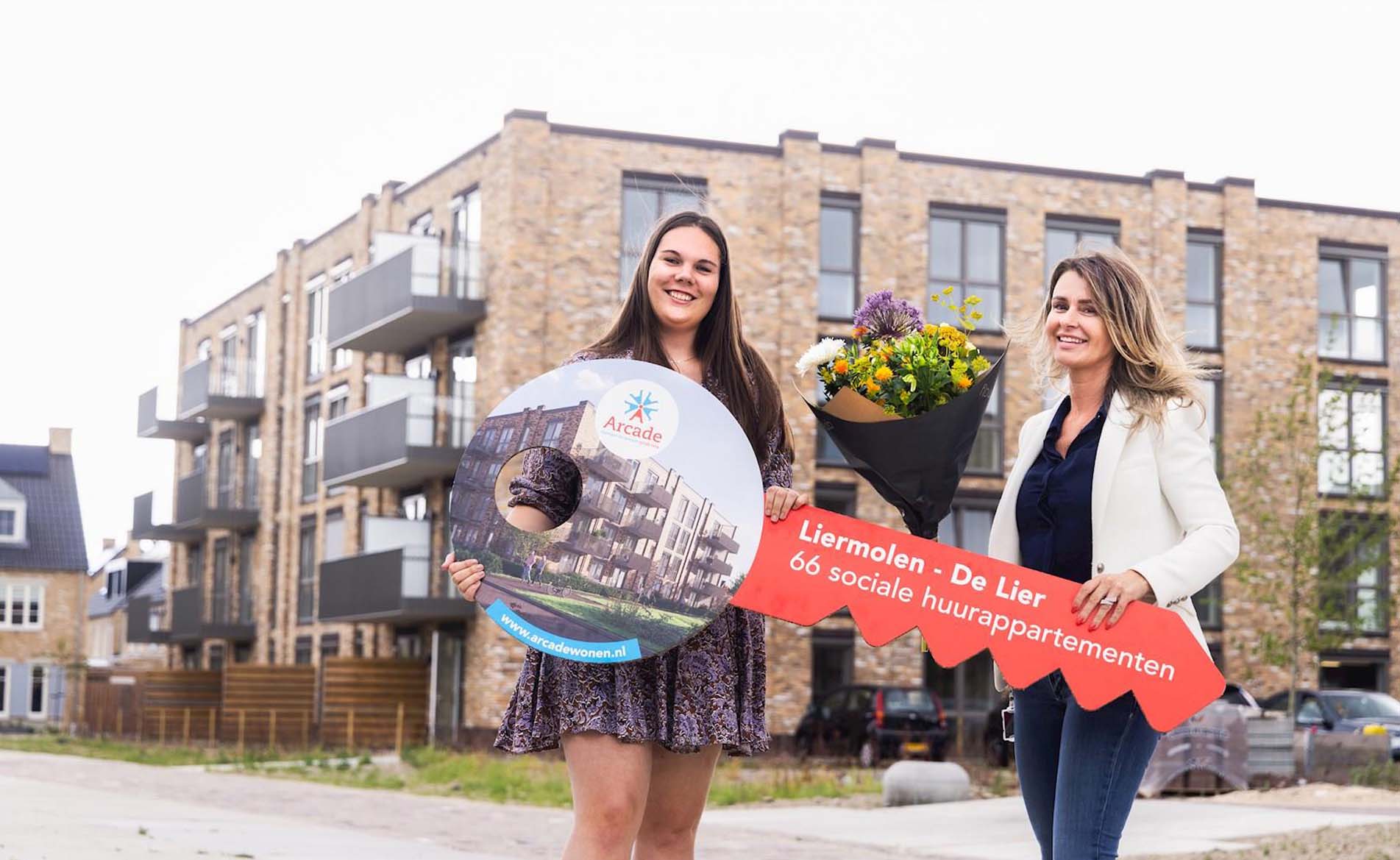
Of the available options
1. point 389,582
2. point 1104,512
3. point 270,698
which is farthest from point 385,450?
point 1104,512

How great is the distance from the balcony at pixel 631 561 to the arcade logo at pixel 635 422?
219 mm


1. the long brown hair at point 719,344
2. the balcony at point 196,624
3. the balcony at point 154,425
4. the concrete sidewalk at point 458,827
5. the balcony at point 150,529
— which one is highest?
the balcony at point 154,425

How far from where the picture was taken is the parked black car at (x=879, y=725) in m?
26.3

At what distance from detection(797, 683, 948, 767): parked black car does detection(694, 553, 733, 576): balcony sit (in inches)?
864

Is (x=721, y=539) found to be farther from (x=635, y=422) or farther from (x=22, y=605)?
(x=22, y=605)

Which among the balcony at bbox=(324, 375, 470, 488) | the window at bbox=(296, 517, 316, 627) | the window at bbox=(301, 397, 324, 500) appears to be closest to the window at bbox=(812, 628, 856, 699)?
the balcony at bbox=(324, 375, 470, 488)

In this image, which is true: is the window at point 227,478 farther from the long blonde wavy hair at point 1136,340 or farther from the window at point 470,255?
the long blonde wavy hair at point 1136,340

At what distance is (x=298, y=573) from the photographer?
1647 inches

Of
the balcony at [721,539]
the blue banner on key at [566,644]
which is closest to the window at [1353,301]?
the balcony at [721,539]

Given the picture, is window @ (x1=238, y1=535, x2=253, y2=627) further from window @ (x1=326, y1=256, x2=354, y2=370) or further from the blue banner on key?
the blue banner on key

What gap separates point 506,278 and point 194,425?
20.9 metres

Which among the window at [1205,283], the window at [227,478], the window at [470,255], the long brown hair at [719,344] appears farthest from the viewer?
the window at [227,478]

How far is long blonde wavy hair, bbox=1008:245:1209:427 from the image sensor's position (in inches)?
165

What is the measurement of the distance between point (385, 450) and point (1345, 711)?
16978 mm
